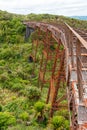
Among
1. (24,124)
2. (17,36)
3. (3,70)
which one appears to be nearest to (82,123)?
(24,124)

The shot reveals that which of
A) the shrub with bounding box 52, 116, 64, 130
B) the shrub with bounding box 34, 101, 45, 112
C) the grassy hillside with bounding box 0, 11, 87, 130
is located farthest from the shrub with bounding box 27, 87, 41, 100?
the shrub with bounding box 52, 116, 64, 130

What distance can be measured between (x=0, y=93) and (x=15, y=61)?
10281 millimetres

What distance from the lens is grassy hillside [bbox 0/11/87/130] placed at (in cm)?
1364

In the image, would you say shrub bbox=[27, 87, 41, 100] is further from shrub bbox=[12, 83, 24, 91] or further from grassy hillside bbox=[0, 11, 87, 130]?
shrub bbox=[12, 83, 24, 91]

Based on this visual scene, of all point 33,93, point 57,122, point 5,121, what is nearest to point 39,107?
point 5,121

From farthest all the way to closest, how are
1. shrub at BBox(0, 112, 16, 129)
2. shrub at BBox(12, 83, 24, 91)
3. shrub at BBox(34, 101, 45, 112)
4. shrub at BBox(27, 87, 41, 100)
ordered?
1. shrub at BBox(12, 83, 24, 91)
2. shrub at BBox(27, 87, 41, 100)
3. shrub at BBox(34, 101, 45, 112)
4. shrub at BBox(0, 112, 16, 129)

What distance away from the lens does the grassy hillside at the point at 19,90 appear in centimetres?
1364

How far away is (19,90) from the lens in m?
22.3

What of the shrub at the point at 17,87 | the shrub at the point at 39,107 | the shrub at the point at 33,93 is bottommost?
the shrub at the point at 17,87

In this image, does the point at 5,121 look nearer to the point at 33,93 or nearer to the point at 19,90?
the point at 33,93

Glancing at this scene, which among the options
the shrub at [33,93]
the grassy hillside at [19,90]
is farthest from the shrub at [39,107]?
the shrub at [33,93]

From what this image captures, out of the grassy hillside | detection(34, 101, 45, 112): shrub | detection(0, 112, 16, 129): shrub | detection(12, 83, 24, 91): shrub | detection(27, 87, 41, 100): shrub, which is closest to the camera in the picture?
detection(0, 112, 16, 129): shrub

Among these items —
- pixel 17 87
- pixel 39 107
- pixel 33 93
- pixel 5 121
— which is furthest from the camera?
pixel 17 87

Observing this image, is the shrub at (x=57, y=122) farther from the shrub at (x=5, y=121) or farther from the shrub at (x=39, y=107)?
the shrub at (x=5, y=121)
